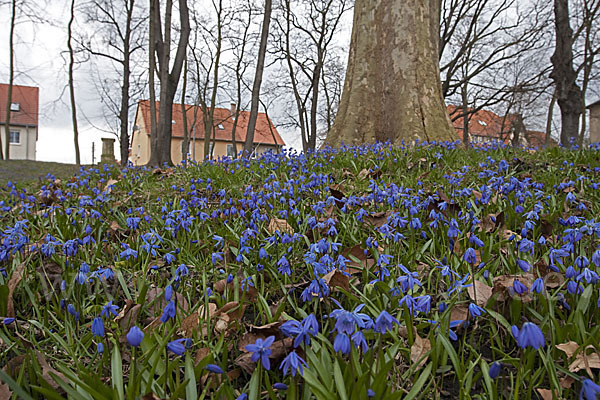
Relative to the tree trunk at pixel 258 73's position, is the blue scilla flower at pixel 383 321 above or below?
below

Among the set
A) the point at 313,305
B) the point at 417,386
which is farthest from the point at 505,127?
the point at 417,386

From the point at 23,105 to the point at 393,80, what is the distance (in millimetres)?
45468

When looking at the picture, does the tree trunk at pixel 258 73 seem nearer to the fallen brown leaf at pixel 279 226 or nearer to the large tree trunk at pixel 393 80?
the large tree trunk at pixel 393 80

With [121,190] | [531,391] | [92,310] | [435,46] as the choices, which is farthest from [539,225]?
[435,46]

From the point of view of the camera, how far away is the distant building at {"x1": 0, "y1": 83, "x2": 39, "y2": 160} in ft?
132

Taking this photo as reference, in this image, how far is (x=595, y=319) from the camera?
1795 mm

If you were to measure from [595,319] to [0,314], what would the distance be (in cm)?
274

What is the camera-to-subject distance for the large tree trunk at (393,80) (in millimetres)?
6793

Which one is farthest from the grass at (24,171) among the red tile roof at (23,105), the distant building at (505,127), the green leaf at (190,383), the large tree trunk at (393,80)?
the red tile roof at (23,105)

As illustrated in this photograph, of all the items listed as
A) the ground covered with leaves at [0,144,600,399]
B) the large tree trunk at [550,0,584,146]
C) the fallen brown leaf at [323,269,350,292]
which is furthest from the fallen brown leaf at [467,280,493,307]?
the large tree trunk at [550,0,584,146]

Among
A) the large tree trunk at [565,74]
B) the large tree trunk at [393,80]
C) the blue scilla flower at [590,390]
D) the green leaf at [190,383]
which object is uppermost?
the large tree trunk at [565,74]

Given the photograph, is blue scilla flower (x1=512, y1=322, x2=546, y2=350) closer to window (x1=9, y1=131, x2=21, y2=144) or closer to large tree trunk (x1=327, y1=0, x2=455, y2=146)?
large tree trunk (x1=327, y1=0, x2=455, y2=146)

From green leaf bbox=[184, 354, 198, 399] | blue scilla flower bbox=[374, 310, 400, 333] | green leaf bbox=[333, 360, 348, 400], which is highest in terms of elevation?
blue scilla flower bbox=[374, 310, 400, 333]

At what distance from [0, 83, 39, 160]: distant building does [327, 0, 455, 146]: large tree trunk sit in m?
42.0
